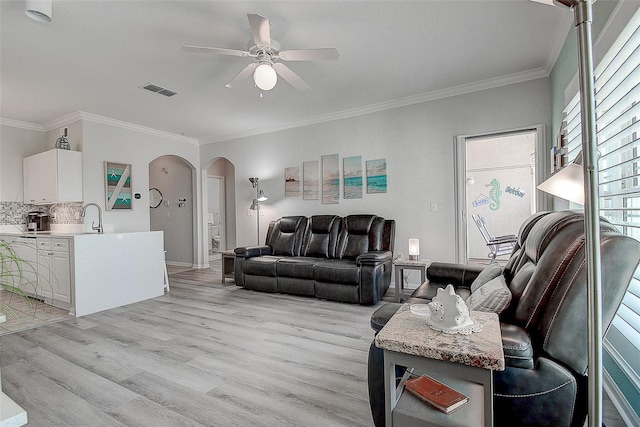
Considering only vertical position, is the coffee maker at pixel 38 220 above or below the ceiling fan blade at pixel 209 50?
below

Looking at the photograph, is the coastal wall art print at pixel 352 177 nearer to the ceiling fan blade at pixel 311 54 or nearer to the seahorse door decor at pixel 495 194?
the ceiling fan blade at pixel 311 54

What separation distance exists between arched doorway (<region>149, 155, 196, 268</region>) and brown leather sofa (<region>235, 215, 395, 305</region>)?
2.54 meters

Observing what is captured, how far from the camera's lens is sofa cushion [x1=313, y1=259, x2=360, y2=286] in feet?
12.4

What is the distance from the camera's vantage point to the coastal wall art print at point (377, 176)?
4.61 metres

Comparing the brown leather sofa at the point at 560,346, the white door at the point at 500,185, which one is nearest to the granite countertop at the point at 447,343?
the brown leather sofa at the point at 560,346

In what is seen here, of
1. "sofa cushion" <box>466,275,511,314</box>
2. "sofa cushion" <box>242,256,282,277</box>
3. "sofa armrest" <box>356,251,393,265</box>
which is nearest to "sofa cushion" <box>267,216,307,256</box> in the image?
"sofa cushion" <box>242,256,282,277</box>

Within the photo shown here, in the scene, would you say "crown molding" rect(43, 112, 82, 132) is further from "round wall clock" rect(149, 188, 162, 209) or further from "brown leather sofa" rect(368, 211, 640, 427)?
"brown leather sofa" rect(368, 211, 640, 427)

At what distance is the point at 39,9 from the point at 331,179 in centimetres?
369

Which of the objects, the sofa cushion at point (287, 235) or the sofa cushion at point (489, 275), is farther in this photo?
the sofa cushion at point (287, 235)

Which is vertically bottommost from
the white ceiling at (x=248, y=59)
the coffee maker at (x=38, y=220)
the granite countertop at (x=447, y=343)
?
the granite countertop at (x=447, y=343)

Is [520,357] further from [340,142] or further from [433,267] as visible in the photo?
[340,142]

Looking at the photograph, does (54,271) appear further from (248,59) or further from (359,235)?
(359,235)

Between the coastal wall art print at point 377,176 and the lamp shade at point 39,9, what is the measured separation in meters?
3.70

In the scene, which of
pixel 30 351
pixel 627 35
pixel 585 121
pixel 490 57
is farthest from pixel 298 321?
pixel 490 57
